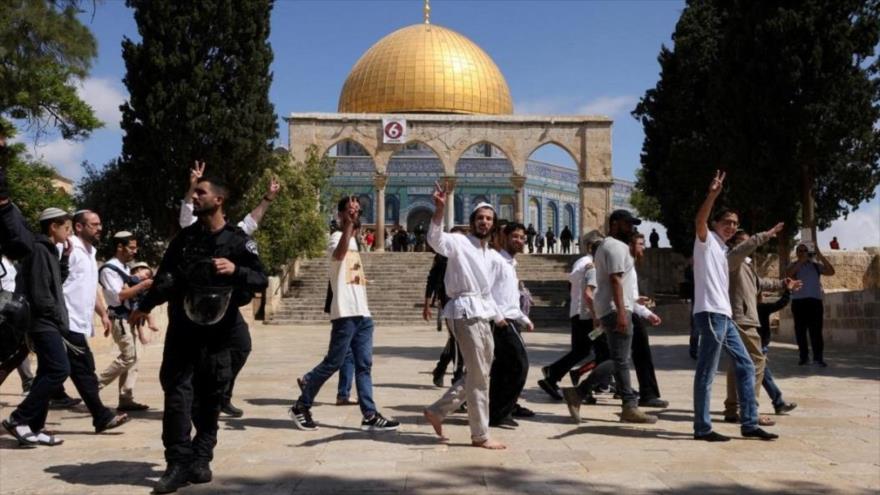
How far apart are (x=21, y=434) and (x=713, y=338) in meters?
4.53

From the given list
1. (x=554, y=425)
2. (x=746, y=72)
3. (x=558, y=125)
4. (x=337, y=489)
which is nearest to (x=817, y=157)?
(x=746, y=72)

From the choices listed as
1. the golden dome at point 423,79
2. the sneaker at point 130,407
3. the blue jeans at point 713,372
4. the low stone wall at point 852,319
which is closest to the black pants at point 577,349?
the blue jeans at point 713,372

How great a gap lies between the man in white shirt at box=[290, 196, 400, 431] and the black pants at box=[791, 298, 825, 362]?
6.87m

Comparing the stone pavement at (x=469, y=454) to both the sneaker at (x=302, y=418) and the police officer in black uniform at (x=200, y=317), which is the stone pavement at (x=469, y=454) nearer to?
the sneaker at (x=302, y=418)

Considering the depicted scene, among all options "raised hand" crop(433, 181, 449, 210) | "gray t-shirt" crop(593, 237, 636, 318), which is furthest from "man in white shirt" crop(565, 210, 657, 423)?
"raised hand" crop(433, 181, 449, 210)

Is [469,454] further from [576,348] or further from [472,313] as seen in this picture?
[576,348]

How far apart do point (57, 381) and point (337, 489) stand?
2297 mm

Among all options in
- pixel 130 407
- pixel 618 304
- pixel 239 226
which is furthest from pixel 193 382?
pixel 618 304

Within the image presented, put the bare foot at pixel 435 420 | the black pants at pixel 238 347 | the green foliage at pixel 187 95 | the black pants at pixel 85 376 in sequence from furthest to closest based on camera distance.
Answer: the green foliage at pixel 187 95 → the black pants at pixel 85 376 → the bare foot at pixel 435 420 → the black pants at pixel 238 347

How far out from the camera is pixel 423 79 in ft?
147

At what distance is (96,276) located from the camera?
253 inches

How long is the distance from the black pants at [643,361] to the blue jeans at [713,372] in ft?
4.20

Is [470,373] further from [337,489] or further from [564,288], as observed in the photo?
[564,288]

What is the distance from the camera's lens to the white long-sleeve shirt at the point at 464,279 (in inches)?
213
